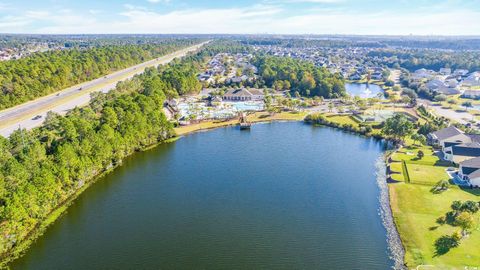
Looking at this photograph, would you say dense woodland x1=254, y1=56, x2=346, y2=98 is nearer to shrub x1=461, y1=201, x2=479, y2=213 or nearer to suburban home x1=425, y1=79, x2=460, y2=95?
suburban home x1=425, y1=79, x2=460, y2=95

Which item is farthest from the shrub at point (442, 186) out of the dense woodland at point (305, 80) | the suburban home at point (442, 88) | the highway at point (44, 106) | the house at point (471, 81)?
the house at point (471, 81)

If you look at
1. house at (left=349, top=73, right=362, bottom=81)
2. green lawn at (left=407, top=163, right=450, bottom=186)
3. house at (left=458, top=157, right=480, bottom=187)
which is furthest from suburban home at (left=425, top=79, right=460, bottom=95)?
house at (left=458, top=157, right=480, bottom=187)

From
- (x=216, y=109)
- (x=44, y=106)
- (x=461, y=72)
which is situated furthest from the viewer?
(x=461, y=72)

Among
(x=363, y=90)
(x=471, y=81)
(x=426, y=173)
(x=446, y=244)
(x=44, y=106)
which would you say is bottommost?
(x=446, y=244)

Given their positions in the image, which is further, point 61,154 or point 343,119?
point 343,119

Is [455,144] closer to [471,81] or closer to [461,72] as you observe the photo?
[471,81]

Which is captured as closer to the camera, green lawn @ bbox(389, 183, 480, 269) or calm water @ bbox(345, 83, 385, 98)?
green lawn @ bbox(389, 183, 480, 269)

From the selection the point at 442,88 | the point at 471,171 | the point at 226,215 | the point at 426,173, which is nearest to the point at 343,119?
the point at 426,173
